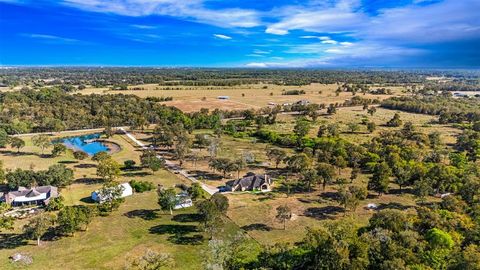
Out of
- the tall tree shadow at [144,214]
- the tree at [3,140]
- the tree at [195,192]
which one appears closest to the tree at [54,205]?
the tall tree shadow at [144,214]

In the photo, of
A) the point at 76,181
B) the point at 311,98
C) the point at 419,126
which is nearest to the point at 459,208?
the point at 76,181

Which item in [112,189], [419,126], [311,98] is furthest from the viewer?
[311,98]

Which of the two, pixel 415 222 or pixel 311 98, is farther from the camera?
pixel 311 98

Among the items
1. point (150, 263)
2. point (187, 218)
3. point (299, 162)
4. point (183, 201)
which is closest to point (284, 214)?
point (187, 218)

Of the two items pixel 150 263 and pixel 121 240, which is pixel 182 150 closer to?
pixel 121 240

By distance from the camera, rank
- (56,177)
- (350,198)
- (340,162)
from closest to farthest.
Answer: (350,198) → (56,177) → (340,162)

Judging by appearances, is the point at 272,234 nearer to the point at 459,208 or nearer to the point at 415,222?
the point at 415,222

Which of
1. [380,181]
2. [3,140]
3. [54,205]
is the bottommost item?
[54,205]
